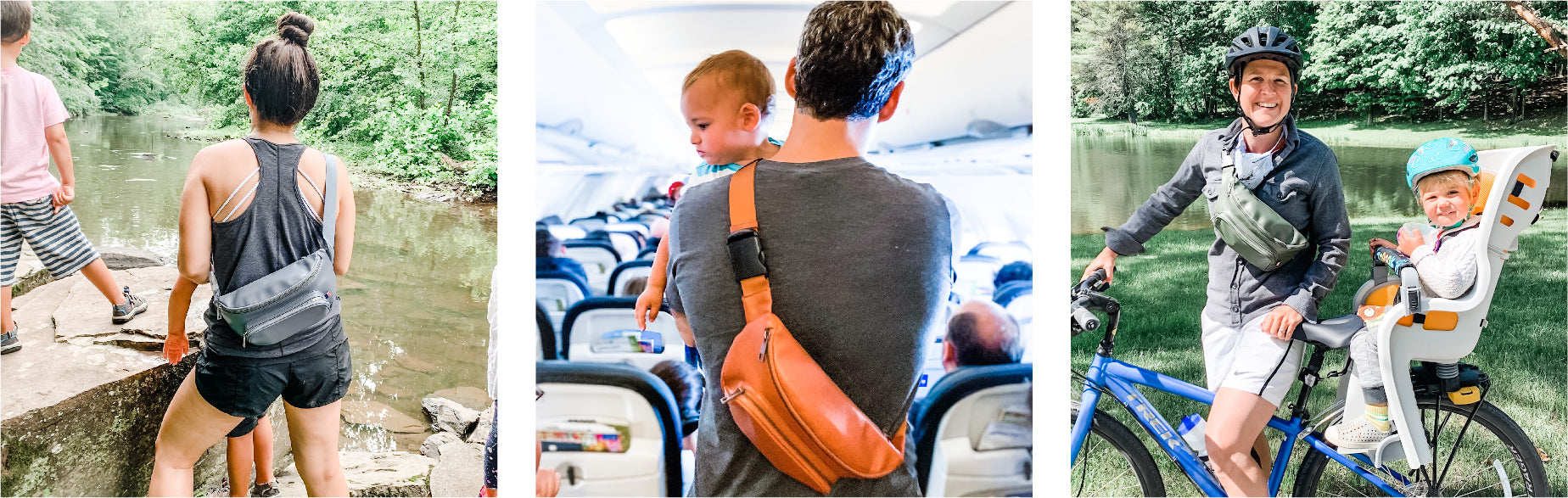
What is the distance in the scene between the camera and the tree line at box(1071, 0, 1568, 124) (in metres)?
3.06

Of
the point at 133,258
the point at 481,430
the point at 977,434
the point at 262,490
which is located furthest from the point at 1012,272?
the point at 133,258

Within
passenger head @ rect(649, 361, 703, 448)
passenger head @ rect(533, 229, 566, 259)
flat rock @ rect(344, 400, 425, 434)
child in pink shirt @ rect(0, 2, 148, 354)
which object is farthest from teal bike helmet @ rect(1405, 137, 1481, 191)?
child in pink shirt @ rect(0, 2, 148, 354)

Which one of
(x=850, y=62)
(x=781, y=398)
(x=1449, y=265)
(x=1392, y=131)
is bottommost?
(x=781, y=398)

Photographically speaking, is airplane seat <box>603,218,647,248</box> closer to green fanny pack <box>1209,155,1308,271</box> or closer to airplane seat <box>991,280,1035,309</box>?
airplane seat <box>991,280,1035,309</box>

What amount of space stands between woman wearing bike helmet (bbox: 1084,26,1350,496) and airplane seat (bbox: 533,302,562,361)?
2035 mm

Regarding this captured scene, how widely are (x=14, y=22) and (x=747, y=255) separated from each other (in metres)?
2.50

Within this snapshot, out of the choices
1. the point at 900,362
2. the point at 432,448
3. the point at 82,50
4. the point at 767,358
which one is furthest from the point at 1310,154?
the point at 82,50

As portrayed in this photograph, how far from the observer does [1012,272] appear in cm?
294

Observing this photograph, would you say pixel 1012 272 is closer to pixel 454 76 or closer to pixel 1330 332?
pixel 1330 332

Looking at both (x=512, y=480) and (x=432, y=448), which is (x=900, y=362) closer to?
(x=512, y=480)

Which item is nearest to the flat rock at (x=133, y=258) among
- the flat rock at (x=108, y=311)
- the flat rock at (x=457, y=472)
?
the flat rock at (x=108, y=311)

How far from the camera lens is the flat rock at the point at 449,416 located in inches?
122

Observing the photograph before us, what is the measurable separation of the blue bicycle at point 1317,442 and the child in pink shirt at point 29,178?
10.5ft

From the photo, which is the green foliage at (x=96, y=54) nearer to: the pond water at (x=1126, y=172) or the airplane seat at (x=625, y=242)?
the airplane seat at (x=625, y=242)
